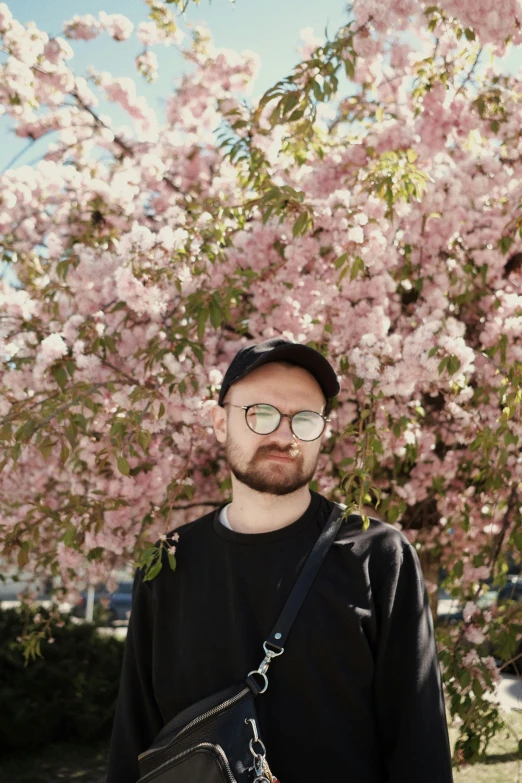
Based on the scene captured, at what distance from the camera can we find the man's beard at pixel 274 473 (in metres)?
1.83

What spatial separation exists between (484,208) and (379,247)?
93 cm

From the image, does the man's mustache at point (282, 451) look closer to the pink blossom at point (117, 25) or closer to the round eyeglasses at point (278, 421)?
the round eyeglasses at point (278, 421)

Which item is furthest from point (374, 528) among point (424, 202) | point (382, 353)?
point (424, 202)

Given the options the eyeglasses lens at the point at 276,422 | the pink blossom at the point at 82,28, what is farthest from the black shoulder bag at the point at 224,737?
the pink blossom at the point at 82,28

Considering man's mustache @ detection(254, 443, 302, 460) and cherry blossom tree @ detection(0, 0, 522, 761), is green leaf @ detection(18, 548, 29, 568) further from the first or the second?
man's mustache @ detection(254, 443, 302, 460)

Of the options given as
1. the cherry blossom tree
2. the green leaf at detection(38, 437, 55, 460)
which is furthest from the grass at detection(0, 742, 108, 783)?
the green leaf at detection(38, 437, 55, 460)

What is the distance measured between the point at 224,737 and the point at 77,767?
4.50 m

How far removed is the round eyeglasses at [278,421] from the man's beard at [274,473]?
0.13ft

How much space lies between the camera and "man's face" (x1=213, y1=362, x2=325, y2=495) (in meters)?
1.84

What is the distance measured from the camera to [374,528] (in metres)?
1.85

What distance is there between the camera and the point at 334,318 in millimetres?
3369

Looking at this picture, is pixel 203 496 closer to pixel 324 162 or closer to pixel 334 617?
pixel 324 162

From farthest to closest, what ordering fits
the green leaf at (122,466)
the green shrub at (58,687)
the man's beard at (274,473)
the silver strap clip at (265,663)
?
1. the green shrub at (58,687)
2. the green leaf at (122,466)
3. the man's beard at (274,473)
4. the silver strap clip at (265,663)

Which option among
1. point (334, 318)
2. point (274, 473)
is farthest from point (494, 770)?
point (274, 473)
